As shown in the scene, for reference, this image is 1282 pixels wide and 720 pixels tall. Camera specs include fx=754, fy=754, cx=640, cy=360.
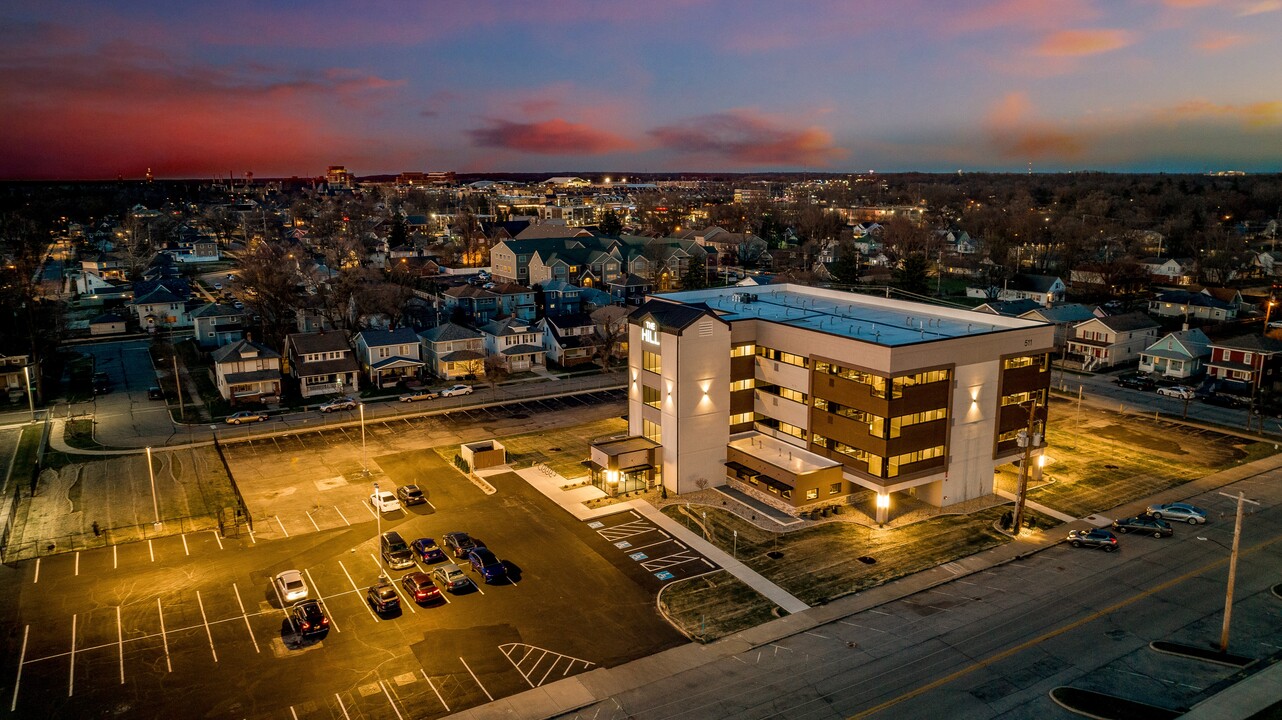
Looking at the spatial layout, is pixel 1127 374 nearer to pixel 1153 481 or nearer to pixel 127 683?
pixel 1153 481

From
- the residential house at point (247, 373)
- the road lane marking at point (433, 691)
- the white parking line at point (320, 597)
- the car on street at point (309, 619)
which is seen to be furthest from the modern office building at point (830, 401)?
the residential house at point (247, 373)

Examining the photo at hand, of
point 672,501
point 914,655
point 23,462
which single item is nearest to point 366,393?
point 23,462

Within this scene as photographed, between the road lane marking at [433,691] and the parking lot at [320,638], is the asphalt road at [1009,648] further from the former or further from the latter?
the road lane marking at [433,691]

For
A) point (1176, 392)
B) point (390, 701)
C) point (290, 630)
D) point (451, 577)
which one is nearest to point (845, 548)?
point (451, 577)

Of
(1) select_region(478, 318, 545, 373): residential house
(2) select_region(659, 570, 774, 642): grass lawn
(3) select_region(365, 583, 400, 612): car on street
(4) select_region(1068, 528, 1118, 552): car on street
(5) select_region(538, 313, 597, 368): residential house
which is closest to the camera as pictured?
(2) select_region(659, 570, 774, 642): grass lawn

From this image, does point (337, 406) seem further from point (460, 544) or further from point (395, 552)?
point (460, 544)

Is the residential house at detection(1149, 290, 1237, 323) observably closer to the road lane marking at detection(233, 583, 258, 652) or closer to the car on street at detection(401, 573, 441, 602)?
the car on street at detection(401, 573, 441, 602)

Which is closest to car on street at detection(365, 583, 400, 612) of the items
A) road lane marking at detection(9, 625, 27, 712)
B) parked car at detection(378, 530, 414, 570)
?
parked car at detection(378, 530, 414, 570)
